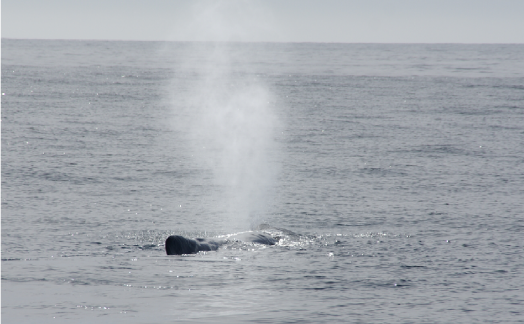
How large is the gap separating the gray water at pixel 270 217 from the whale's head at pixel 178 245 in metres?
0.30

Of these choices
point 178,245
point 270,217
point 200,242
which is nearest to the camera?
point 178,245

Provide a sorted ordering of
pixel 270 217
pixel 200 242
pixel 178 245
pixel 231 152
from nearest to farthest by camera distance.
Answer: pixel 178 245
pixel 200 242
pixel 270 217
pixel 231 152

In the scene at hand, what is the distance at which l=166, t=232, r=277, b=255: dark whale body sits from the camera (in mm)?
17938

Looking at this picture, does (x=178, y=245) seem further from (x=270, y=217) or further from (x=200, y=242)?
(x=270, y=217)

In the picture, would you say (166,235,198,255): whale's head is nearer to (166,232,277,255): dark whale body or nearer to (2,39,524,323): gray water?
(166,232,277,255): dark whale body

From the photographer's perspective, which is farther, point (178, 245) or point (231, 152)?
point (231, 152)

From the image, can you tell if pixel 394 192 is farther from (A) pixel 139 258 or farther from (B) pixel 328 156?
(A) pixel 139 258

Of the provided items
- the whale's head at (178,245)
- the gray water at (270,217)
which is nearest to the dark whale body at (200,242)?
the whale's head at (178,245)

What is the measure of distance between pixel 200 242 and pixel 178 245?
2.99ft

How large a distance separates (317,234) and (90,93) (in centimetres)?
4956

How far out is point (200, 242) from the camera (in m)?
18.8

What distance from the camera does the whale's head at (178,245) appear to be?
17.9 metres

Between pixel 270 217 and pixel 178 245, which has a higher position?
pixel 270 217

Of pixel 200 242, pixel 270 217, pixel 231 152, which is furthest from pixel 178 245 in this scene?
pixel 231 152
